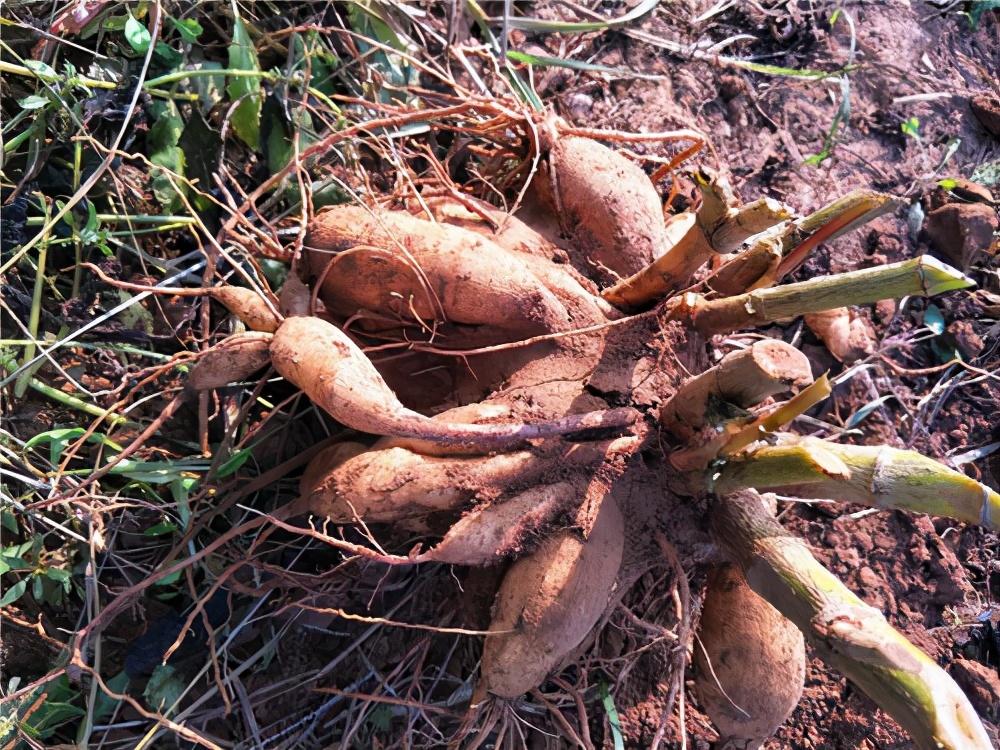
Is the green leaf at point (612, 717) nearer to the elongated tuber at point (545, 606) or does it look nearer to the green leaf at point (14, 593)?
the elongated tuber at point (545, 606)

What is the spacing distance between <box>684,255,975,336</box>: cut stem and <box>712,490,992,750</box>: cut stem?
29 centimetres

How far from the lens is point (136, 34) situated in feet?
4.66

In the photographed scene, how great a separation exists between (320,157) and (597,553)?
0.96 meters

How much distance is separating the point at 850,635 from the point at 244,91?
1.43m

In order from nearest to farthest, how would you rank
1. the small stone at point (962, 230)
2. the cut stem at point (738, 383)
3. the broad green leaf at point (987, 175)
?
1. the cut stem at point (738, 383)
2. the small stone at point (962, 230)
3. the broad green leaf at point (987, 175)

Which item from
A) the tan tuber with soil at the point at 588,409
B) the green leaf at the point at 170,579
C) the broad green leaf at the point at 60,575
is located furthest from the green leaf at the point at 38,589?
the tan tuber with soil at the point at 588,409

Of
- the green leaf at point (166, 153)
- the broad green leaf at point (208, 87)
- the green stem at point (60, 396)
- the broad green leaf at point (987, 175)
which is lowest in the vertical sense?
the green stem at point (60, 396)

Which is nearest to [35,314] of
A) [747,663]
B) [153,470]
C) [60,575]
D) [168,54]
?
[153,470]

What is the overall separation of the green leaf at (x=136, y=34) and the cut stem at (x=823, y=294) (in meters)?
1.10

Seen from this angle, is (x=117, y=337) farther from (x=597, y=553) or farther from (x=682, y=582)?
(x=682, y=582)

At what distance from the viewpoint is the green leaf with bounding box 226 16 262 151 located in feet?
4.99

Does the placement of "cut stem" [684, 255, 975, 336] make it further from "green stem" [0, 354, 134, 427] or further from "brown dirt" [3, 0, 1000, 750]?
"green stem" [0, 354, 134, 427]

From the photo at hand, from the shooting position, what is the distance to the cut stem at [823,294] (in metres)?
0.92

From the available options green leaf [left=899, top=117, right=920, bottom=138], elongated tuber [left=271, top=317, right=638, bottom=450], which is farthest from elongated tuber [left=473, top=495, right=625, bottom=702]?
green leaf [left=899, top=117, right=920, bottom=138]
